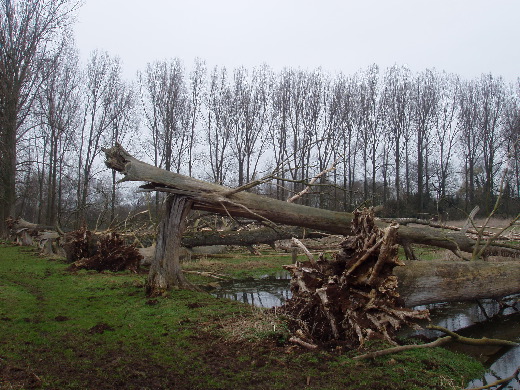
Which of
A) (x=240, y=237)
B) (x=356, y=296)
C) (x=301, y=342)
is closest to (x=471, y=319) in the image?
(x=356, y=296)

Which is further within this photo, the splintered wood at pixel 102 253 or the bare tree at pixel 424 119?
the bare tree at pixel 424 119

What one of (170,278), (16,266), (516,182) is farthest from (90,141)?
(516,182)

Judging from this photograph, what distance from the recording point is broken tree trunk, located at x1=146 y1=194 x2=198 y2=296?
26.1 feet

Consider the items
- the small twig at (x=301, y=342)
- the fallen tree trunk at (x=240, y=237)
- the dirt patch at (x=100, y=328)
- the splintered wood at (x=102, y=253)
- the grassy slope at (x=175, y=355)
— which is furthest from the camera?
the splintered wood at (x=102, y=253)

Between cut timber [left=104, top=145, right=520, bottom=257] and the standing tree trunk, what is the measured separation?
304mm

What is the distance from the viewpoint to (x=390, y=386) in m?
3.68

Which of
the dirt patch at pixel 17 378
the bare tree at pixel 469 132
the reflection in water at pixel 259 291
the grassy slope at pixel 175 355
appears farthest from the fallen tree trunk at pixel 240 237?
the bare tree at pixel 469 132

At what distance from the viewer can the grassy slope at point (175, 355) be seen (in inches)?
150

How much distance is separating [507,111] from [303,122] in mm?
17312

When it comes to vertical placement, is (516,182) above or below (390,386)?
above

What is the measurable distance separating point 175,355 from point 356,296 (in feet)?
7.66

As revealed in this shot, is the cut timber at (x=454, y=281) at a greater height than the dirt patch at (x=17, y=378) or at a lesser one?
greater

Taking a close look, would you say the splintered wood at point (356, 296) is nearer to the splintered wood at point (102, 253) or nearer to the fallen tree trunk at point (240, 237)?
Result: the fallen tree trunk at point (240, 237)

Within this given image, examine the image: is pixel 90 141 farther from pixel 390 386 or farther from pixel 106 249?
pixel 390 386
